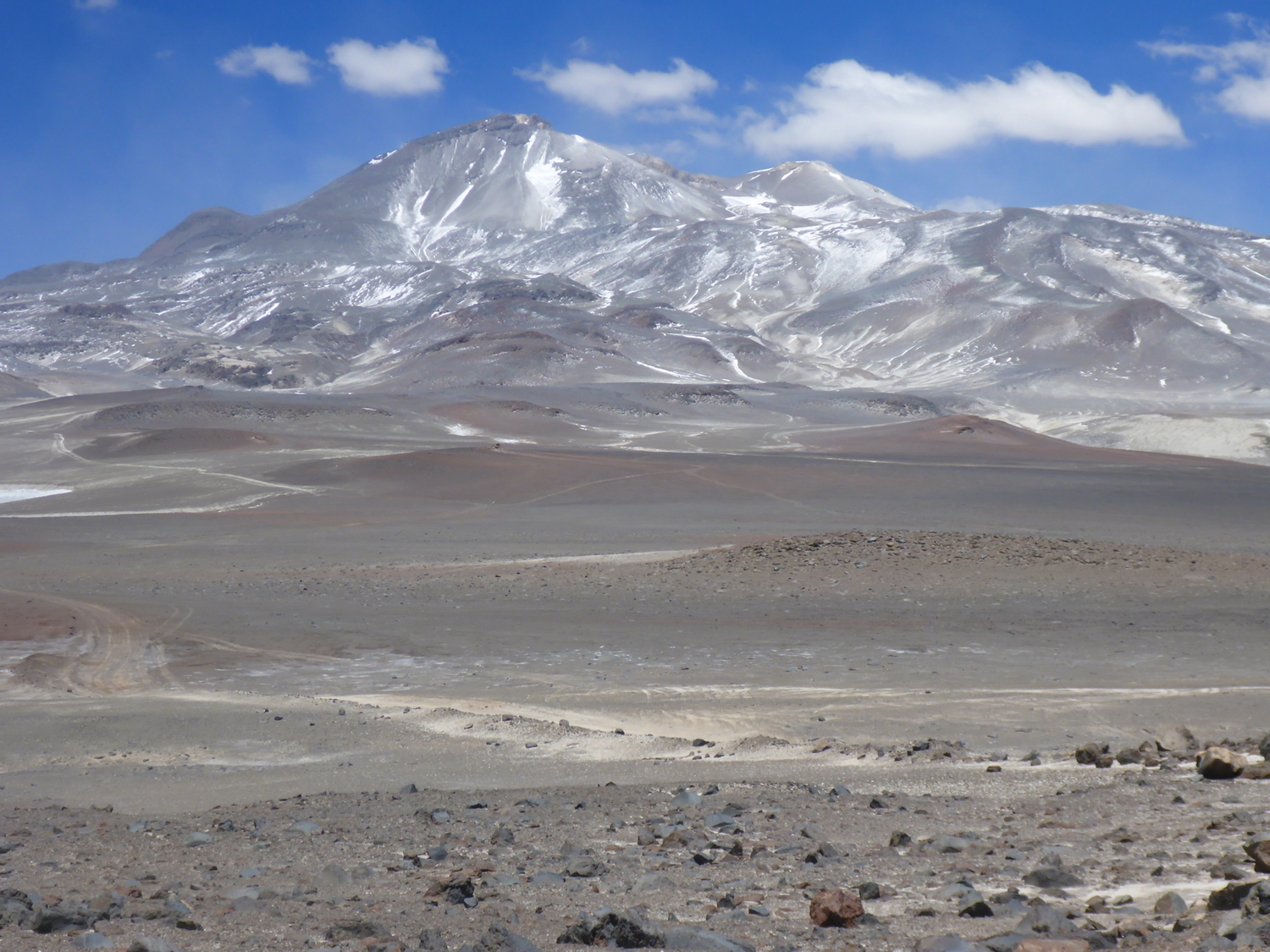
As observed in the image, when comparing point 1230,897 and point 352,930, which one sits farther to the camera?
point 352,930

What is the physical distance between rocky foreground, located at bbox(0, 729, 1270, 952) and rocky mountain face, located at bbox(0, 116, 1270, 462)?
64068 millimetres

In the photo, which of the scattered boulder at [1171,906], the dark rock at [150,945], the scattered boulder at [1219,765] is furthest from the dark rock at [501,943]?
the scattered boulder at [1219,765]

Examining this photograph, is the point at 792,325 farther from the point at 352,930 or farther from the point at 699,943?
the point at 699,943

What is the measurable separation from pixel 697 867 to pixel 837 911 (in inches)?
46.1

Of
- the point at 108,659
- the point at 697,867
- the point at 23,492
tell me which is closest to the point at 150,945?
the point at 697,867

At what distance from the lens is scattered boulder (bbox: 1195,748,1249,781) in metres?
6.21

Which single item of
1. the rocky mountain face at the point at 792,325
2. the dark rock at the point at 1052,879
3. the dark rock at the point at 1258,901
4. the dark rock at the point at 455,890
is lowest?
the dark rock at the point at 455,890

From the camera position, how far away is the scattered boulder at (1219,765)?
244 inches

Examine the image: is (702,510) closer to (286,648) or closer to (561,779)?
(286,648)

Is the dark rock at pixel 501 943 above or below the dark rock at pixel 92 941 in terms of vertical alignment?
above

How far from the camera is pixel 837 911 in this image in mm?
3957

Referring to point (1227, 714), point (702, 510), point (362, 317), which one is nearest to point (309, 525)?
point (702, 510)

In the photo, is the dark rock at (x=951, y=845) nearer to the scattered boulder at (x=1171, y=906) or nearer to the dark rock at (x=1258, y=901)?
the scattered boulder at (x=1171, y=906)

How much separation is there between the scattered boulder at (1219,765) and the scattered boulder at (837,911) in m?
3.21
